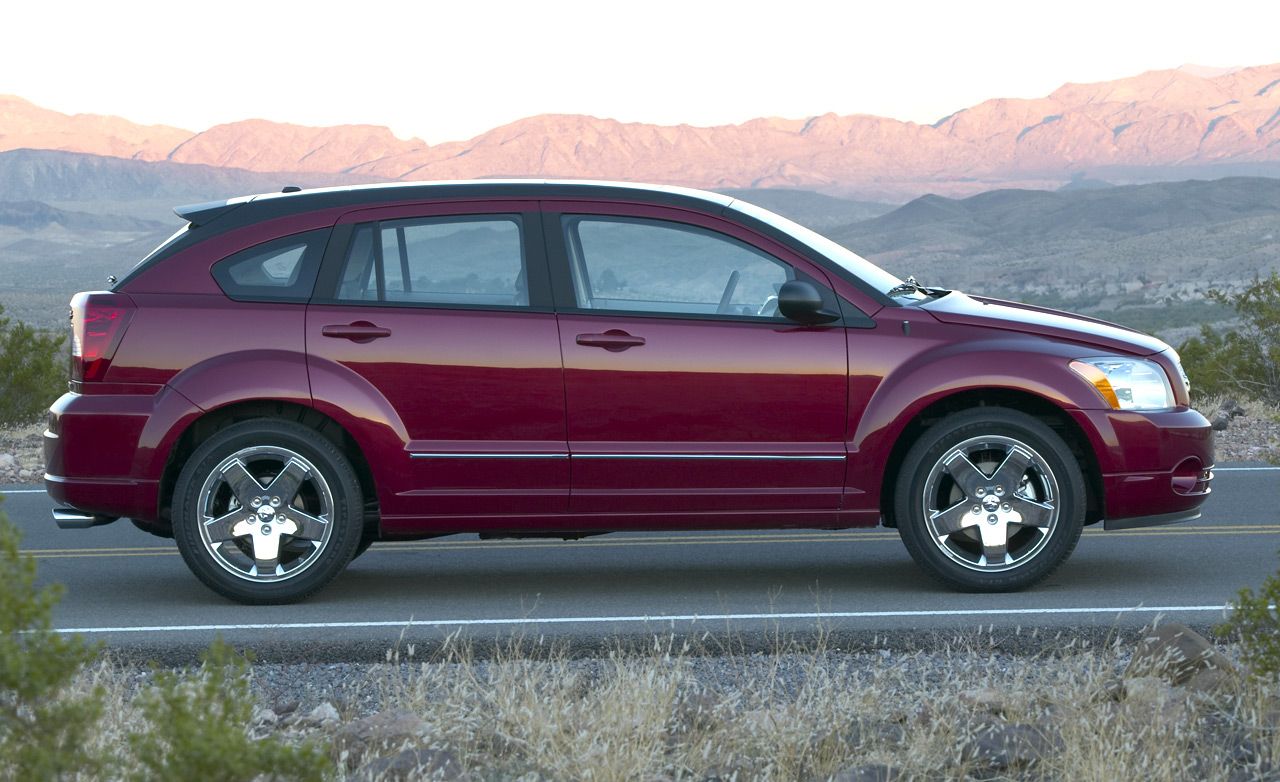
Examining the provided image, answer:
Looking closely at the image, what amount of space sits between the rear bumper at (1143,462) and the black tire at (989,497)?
0.57ft

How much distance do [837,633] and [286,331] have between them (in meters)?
2.93

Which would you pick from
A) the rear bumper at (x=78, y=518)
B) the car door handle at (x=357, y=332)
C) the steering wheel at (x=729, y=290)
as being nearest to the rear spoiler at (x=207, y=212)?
the car door handle at (x=357, y=332)

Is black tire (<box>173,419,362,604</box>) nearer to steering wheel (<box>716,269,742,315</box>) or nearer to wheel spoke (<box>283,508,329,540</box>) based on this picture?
wheel spoke (<box>283,508,329,540</box>)

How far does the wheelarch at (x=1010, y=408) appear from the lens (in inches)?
302

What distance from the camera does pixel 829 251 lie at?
794 centimetres

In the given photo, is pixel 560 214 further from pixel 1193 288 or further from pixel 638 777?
pixel 1193 288

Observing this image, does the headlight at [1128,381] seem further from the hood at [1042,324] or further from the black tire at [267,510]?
the black tire at [267,510]

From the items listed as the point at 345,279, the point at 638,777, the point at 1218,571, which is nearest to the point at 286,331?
the point at 345,279

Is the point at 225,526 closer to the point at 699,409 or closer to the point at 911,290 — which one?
the point at 699,409

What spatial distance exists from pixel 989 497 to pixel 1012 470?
0.17 m

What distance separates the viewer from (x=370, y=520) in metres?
7.69

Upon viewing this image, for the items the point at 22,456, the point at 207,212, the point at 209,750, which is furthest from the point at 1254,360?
the point at 209,750

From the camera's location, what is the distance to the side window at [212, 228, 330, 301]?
25.2 ft

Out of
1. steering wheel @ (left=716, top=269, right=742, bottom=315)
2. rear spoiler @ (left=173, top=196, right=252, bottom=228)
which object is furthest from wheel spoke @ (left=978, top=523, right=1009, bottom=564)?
rear spoiler @ (left=173, top=196, right=252, bottom=228)
